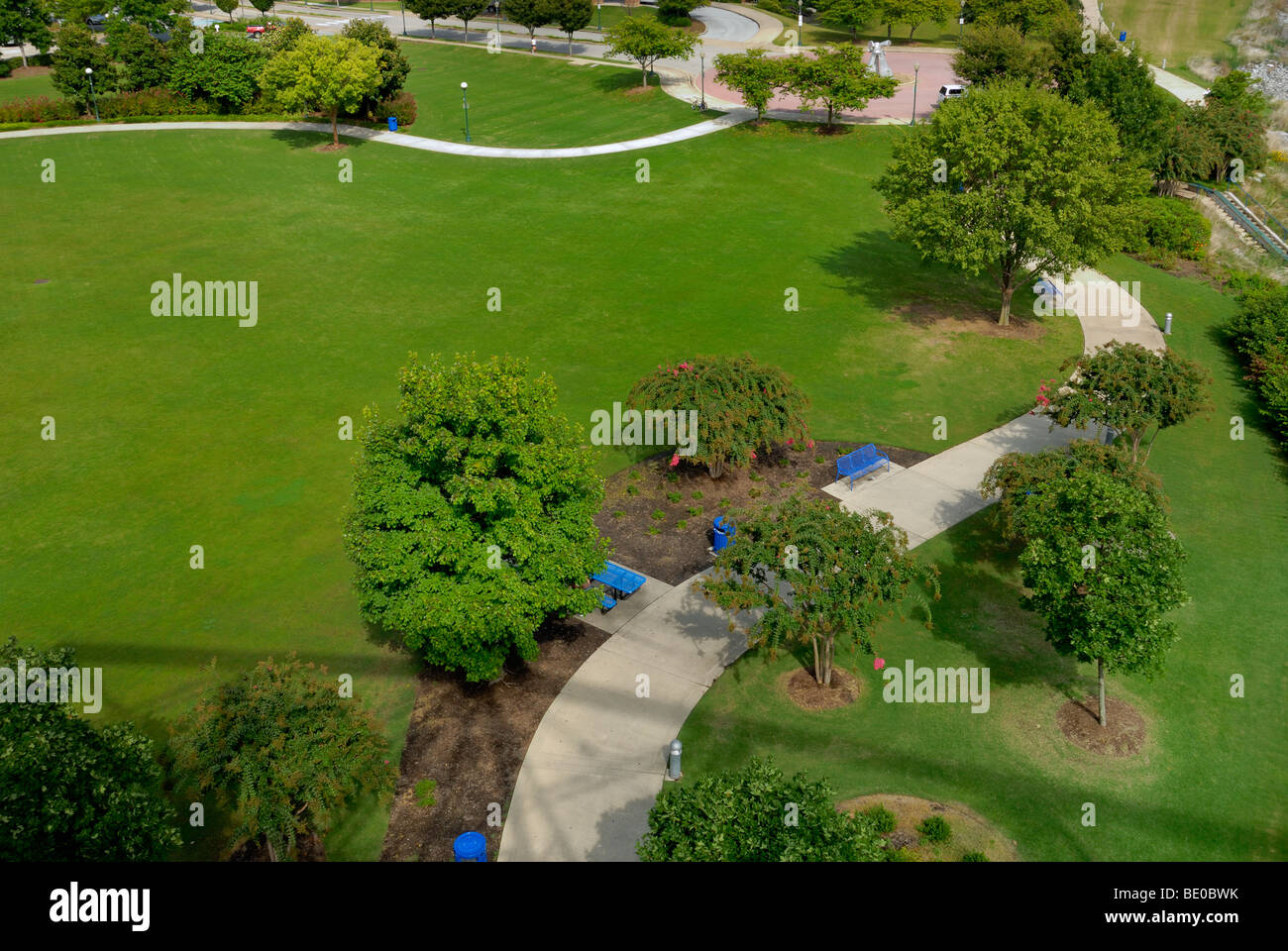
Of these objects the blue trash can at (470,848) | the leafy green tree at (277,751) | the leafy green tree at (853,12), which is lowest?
the blue trash can at (470,848)

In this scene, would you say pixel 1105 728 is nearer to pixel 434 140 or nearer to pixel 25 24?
pixel 434 140

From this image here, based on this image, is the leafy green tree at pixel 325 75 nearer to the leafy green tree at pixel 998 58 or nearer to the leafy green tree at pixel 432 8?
the leafy green tree at pixel 432 8

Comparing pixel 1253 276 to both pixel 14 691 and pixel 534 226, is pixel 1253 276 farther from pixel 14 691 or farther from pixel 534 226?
pixel 14 691

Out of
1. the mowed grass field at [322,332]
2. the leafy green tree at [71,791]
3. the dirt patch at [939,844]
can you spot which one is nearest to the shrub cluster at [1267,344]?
the mowed grass field at [322,332]

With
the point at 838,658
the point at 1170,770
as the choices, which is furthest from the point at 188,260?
the point at 1170,770

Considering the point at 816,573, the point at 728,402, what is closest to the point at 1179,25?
the point at 728,402
